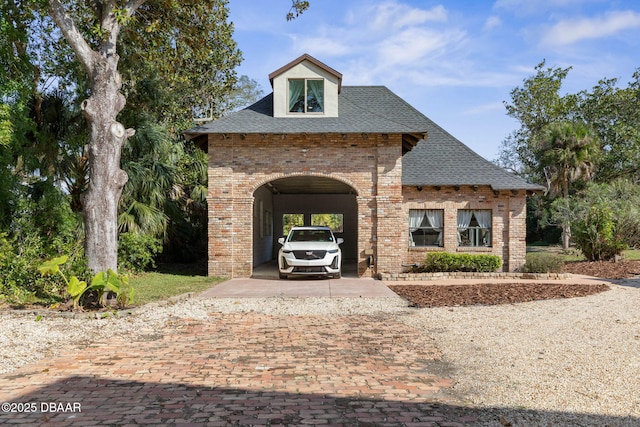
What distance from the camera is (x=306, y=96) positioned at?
1656 centimetres

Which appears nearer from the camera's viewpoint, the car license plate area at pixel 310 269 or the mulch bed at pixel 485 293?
the mulch bed at pixel 485 293

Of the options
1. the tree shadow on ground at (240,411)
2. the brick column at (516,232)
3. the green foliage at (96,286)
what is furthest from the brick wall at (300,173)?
the tree shadow on ground at (240,411)

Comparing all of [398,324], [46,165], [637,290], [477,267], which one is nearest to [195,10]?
[46,165]

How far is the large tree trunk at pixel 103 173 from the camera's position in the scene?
10.1 m

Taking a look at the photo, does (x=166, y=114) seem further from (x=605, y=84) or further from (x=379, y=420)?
(x=605, y=84)

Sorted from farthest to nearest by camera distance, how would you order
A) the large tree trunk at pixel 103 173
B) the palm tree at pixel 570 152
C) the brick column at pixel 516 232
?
the palm tree at pixel 570 152 < the brick column at pixel 516 232 < the large tree trunk at pixel 103 173

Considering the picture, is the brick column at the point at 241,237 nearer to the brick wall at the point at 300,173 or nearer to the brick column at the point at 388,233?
the brick wall at the point at 300,173

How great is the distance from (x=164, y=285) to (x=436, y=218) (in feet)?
31.8

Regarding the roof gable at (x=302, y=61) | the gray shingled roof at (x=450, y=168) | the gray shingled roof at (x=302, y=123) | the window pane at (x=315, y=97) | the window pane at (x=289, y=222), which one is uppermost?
the roof gable at (x=302, y=61)

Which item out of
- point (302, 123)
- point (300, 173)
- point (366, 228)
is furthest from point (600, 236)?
point (302, 123)

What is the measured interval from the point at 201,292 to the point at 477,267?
9527 millimetres

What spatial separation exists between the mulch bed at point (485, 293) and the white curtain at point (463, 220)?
4.06 meters

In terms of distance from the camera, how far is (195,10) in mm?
14188

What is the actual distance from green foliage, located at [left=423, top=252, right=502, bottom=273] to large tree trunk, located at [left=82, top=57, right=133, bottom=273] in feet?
34.5
